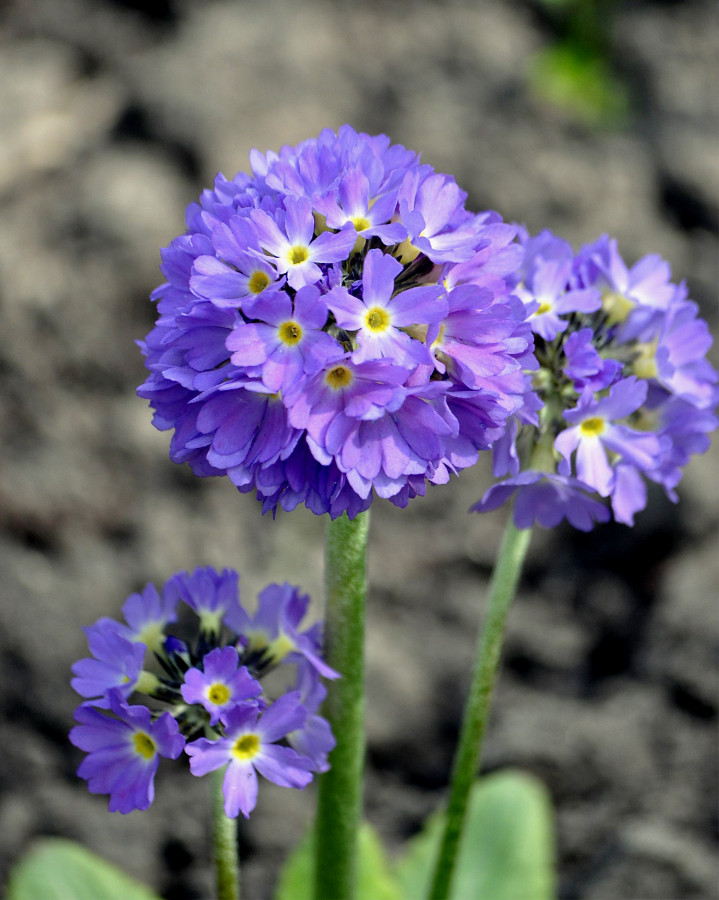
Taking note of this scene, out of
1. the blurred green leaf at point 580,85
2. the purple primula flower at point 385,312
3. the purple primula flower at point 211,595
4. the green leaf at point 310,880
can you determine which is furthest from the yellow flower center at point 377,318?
the blurred green leaf at point 580,85

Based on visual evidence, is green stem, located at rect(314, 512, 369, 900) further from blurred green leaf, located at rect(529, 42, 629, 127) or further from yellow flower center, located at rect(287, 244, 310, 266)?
blurred green leaf, located at rect(529, 42, 629, 127)

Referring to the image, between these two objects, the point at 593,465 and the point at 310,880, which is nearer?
the point at 593,465

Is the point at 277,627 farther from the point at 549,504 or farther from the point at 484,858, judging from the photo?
the point at 484,858

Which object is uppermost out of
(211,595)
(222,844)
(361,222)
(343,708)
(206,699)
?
(361,222)

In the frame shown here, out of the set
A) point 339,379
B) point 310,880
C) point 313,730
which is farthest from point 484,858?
point 339,379

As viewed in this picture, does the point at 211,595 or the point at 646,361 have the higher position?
the point at 646,361

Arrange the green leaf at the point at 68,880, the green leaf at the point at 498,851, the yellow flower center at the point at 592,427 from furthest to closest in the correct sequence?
the green leaf at the point at 498,851 < the green leaf at the point at 68,880 < the yellow flower center at the point at 592,427

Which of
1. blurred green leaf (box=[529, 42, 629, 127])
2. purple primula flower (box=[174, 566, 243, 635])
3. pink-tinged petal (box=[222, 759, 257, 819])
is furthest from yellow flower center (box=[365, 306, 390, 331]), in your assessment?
blurred green leaf (box=[529, 42, 629, 127])

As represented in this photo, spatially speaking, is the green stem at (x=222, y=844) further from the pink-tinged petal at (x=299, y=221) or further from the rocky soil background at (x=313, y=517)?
the rocky soil background at (x=313, y=517)

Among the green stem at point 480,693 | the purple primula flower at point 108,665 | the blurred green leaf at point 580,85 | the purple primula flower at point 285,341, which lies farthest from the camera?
the blurred green leaf at point 580,85
